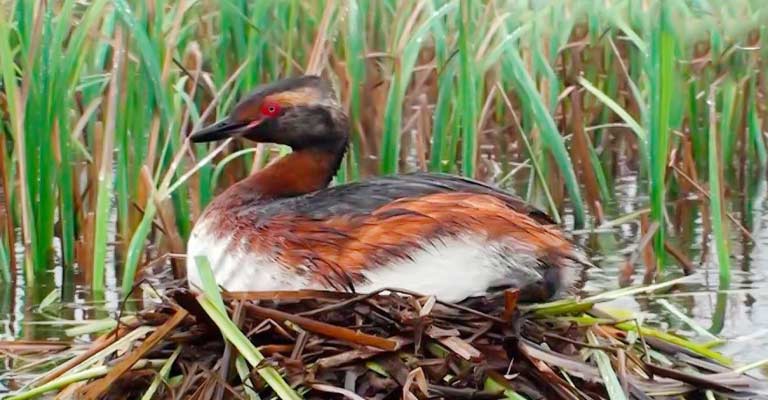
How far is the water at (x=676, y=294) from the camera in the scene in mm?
5344

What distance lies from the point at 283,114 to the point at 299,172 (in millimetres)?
208

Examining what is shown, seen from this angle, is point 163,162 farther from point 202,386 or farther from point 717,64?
point 717,64

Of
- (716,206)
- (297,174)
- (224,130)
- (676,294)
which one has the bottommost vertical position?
(676,294)

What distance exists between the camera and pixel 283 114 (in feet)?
16.7

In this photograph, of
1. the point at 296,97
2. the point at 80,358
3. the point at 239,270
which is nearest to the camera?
the point at 80,358

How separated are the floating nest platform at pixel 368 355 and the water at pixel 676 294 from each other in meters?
0.35

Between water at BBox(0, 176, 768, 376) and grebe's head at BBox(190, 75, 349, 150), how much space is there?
2.61 feet

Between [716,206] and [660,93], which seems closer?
[716,206]

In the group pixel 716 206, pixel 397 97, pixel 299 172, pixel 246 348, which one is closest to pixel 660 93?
pixel 716 206

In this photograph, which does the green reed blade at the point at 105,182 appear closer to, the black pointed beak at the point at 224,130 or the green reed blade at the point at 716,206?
the black pointed beak at the point at 224,130

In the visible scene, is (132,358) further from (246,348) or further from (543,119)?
(543,119)

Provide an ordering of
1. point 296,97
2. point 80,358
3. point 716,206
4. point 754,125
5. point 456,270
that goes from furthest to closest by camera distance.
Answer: point 754,125 < point 716,206 < point 296,97 < point 456,270 < point 80,358

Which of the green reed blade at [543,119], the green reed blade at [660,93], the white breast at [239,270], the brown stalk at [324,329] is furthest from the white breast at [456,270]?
the green reed blade at [543,119]

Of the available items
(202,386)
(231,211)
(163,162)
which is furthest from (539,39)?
(202,386)
